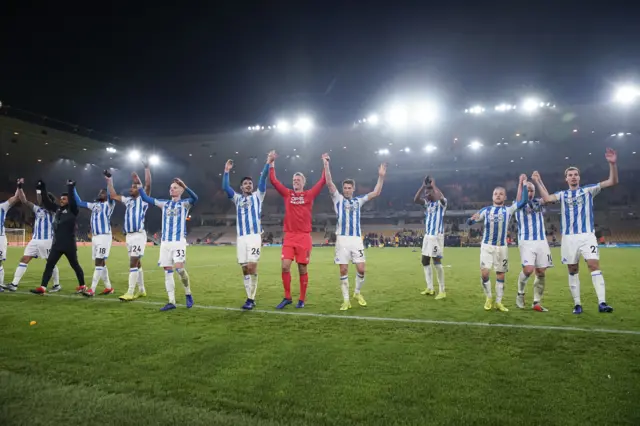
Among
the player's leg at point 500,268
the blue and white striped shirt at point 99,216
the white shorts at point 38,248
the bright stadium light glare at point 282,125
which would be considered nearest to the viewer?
the player's leg at point 500,268

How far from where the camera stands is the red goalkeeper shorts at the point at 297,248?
25.7 feet

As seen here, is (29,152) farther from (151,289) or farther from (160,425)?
(160,425)

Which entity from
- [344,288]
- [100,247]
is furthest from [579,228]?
[100,247]

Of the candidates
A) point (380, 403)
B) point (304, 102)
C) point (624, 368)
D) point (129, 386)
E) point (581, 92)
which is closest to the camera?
point (380, 403)

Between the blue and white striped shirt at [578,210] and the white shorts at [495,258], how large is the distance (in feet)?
3.70

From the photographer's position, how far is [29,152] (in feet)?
141

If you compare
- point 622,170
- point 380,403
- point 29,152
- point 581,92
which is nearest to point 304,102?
point 581,92

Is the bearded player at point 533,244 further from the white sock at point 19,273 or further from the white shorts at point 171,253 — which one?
the white sock at point 19,273

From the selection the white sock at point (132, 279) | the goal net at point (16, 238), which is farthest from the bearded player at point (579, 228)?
the goal net at point (16, 238)

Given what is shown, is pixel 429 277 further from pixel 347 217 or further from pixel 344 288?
pixel 347 217

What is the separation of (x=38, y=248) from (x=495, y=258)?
1105 cm

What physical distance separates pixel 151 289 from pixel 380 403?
352 inches

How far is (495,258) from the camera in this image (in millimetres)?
7660

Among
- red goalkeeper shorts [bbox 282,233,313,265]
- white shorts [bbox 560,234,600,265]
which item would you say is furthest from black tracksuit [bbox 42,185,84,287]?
white shorts [bbox 560,234,600,265]
